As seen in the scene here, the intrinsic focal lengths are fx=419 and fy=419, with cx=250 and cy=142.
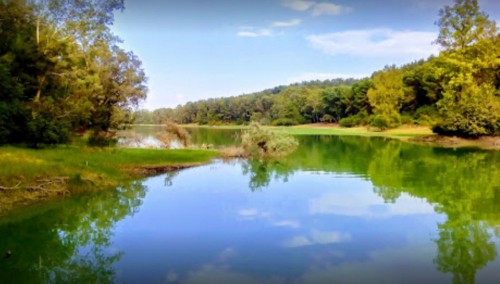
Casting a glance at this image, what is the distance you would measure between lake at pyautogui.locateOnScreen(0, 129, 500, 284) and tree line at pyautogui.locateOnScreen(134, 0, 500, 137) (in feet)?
78.4

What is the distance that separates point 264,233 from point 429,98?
267 ft

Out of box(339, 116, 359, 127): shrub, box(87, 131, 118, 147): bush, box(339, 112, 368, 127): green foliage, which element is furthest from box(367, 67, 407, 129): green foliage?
box(87, 131, 118, 147): bush

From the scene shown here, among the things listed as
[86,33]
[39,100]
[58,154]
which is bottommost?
[58,154]

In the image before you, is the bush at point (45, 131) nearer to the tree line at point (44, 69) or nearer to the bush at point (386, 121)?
the tree line at point (44, 69)

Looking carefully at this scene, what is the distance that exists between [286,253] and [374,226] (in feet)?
12.4

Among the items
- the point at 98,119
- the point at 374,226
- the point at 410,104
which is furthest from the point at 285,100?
the point at 374,226

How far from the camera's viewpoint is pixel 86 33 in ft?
101

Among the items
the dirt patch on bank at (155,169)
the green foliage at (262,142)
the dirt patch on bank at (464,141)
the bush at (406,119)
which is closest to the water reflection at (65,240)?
the dirt patch on bank at (155,169)

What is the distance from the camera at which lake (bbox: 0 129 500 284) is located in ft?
29.1

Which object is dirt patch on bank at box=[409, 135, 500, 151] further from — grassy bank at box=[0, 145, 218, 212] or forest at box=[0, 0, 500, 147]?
grassy bank at box=[0, 145, 218, 212]

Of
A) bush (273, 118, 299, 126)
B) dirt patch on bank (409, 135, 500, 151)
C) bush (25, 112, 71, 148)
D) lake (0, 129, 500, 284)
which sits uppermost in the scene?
bush (273, 118, 299, 126)

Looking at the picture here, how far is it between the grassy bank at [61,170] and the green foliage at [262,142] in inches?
327

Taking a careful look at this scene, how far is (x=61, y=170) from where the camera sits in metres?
18.5

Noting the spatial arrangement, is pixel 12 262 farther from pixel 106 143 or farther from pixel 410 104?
pixel 410 104
